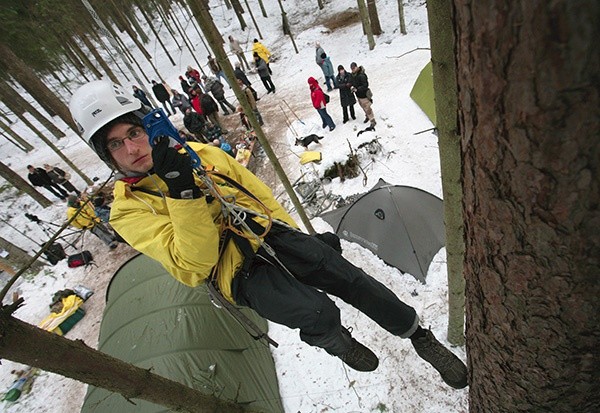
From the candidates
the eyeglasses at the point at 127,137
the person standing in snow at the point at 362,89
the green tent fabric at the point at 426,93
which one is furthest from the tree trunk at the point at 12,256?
the green tent fabric at the point at 426,93

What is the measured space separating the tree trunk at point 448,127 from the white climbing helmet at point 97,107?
207 centimetres

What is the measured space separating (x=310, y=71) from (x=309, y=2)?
1296 centimetres

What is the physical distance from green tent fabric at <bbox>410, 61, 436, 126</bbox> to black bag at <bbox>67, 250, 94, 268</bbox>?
33.4ft

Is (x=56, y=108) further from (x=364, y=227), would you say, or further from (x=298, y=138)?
(x=364, y=227)

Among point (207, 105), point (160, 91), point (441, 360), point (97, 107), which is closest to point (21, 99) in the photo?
point (160, 91)

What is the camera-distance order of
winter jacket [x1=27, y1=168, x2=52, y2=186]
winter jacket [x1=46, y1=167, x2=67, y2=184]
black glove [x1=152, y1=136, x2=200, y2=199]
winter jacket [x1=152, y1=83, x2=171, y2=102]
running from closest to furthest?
black glove [x1=152, y1=136, x2=200, y2=199] < winter jacket [x1=27, y1=168, x2=52, y2=186] < winter jacket [x1=46, y1=167, x2=67, y2=184] < winter jacket [x1=152, y1=83, x2=171, y2=102]

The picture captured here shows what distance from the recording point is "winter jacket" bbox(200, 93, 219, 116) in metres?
11.0

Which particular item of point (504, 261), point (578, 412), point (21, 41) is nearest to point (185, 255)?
point (504, 261)

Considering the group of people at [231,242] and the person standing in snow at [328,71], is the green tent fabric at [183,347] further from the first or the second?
the person standing in snow at [328,71]

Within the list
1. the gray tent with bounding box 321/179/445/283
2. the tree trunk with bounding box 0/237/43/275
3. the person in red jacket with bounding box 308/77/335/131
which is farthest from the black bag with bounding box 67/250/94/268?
the person in red jacket with bounding box 308/77/335/131

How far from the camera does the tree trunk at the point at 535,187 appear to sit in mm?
482

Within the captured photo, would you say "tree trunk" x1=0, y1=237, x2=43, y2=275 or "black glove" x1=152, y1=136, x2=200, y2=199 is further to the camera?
"tree trunk" x1=0, y1=237, x2=43, y2=275

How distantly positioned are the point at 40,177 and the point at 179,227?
45.5 ft

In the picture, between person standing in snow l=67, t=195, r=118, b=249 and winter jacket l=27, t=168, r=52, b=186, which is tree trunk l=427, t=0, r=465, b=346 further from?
winter jacket l=27, t=168, r=52, b=186
